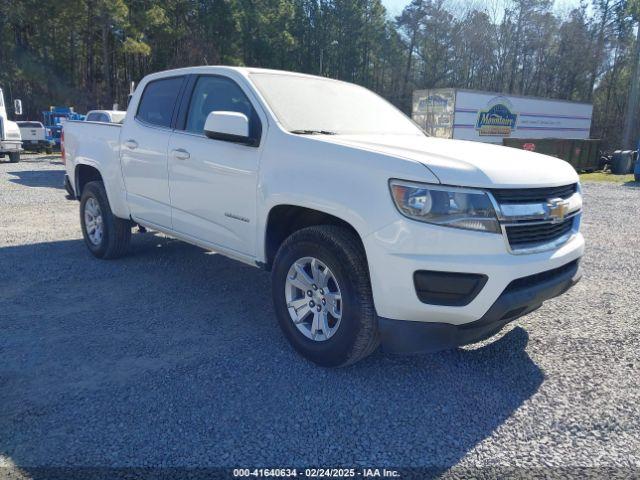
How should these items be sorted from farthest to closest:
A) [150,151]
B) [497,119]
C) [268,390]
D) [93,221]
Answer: [497,119]
[93,221]
[150,151]
[268,390]

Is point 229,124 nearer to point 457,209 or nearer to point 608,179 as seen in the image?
point 457,209

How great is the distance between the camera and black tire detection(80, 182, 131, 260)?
5656 millimetres

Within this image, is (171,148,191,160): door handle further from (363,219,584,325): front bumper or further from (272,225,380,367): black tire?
(363,219,584,325): front bumper

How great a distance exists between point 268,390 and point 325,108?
225 cm

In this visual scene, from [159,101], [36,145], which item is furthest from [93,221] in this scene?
[36,145]

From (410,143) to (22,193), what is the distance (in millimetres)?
10448

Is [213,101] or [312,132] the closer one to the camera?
[312,132]

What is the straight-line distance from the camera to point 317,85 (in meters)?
4.42

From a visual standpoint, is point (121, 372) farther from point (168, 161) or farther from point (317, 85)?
point (317, 85)

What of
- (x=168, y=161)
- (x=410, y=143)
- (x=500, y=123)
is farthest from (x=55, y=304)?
(x=500, y=123)

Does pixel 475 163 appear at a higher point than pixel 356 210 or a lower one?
higher

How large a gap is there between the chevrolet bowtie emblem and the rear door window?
3.26 m

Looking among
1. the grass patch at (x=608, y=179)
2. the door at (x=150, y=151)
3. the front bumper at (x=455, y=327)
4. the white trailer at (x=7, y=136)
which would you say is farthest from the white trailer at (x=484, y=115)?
the front bumper at (x=455, y=327)

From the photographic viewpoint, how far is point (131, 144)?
5.02 m
